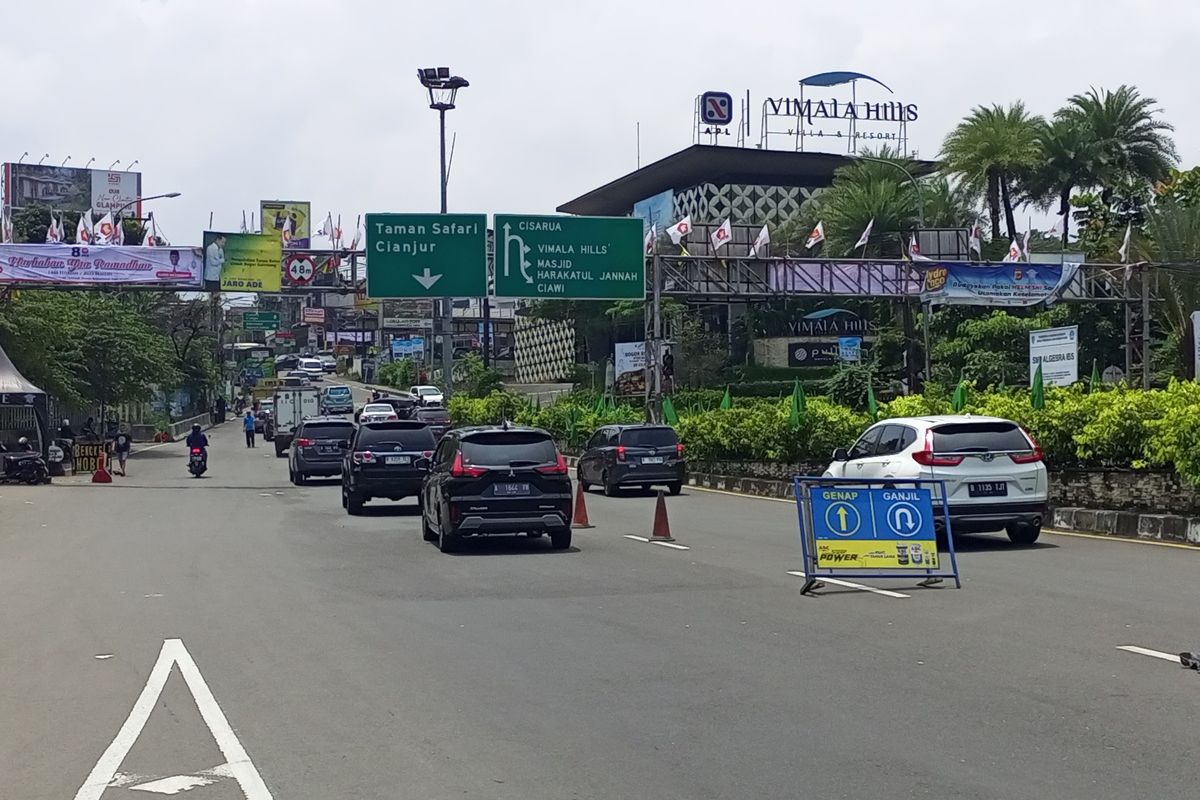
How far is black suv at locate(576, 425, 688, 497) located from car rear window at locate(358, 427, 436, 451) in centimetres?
568

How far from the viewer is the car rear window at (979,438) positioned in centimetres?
1730

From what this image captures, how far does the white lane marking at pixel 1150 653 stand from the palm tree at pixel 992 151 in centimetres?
5592

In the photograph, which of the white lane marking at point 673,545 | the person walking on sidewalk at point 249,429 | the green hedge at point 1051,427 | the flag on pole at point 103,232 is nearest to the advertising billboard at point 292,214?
the person walking on sidewalk at point 249,429

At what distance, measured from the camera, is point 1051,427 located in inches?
862

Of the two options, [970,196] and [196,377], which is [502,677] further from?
[196,377]

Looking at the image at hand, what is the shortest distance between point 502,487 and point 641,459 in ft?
42.8

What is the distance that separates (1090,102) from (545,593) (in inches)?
2301

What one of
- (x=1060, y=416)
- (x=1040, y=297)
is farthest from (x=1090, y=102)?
(x=1060, y=416)

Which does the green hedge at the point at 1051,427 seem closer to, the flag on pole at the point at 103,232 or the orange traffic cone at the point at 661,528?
the orange traffic cone at the point at 661,528

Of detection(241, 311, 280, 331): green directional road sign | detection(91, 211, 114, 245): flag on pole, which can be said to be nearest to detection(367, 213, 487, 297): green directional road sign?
detection(91, 211, 114, 245): flag on pole

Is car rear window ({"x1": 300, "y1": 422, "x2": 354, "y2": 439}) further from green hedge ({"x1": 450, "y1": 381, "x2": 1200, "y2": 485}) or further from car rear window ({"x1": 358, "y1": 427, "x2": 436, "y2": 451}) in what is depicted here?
car rear window ({"x1": 358, "y1": 427, "x2": 436, "y2": 451})

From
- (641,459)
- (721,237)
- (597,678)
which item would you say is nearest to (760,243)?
(721,237)

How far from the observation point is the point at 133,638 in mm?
11844

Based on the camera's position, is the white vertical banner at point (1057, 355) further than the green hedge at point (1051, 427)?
Yes
